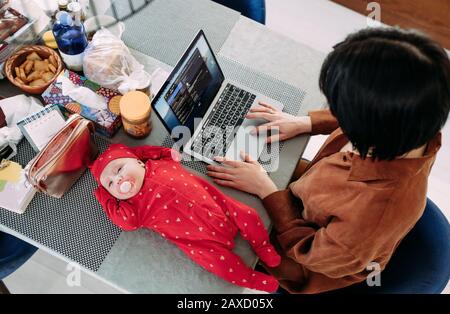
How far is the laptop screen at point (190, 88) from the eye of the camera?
1295mm

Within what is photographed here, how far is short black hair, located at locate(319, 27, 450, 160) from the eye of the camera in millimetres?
848

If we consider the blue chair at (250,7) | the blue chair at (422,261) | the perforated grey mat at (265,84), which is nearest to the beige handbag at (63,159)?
the perforated grey mat at (265,84)

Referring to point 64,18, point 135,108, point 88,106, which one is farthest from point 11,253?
point 64,18

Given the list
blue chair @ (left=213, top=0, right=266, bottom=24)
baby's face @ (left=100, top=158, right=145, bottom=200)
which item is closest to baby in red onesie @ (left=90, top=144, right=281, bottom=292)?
baby's face @ (left=100, top=158, right=145, bottom=200)

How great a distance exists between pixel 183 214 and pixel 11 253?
67cm

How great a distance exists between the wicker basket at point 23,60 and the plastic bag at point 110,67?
12 centimetres

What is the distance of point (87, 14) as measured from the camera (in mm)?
1651

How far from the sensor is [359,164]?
1.09 m

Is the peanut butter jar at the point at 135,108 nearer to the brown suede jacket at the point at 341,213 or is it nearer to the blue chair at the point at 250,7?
the brown suede jacket at the point at 341,213

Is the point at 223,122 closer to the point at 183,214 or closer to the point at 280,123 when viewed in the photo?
the point at 280,123

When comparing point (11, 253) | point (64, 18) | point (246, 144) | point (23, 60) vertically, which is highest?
point (64, 18)

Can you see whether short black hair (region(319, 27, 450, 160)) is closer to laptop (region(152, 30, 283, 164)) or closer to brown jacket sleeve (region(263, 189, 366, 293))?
brown jacket sleeve (region(263, 189, 366, 293))

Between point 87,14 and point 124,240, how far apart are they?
0.89 metres
